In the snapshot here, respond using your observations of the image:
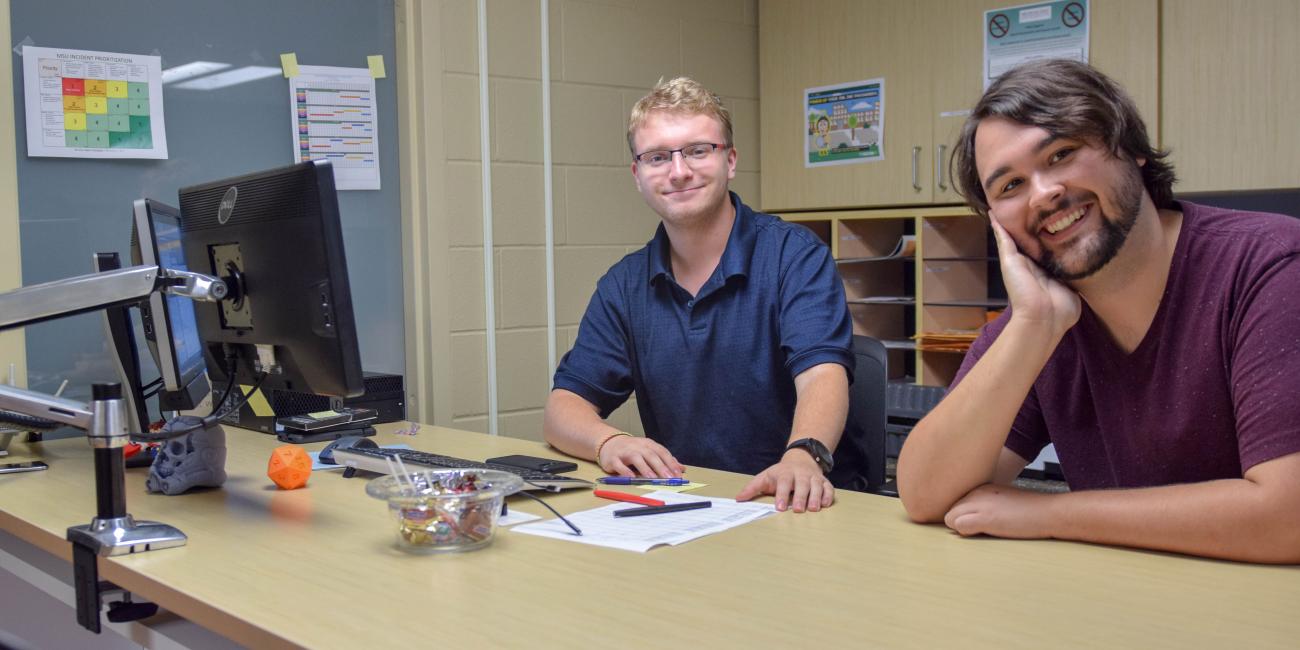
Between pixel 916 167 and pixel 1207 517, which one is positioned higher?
pixel 916 167

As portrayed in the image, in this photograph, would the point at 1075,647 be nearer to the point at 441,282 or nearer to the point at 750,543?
the point at 750,543

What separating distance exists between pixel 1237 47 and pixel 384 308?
7.76ft

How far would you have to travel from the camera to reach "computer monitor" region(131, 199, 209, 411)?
5.68 feet

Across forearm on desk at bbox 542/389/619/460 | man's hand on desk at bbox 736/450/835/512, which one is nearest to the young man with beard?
man's hand on desk at bbox 736/450/835/512

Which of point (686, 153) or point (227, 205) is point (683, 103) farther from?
point (227, 205)

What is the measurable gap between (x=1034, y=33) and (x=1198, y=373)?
211 cm

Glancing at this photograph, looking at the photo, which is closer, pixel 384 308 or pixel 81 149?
pixel 81 149

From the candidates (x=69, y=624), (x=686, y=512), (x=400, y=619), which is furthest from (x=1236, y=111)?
(x=69, y=624)

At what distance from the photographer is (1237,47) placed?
2730 mm

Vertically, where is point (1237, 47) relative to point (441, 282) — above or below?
above

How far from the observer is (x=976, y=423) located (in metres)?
1.32

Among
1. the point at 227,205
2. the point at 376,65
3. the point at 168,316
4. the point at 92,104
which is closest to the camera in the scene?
the point at 227,205

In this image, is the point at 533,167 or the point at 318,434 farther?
the point at 533,167

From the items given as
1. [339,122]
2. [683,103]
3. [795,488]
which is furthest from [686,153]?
[339,122]
